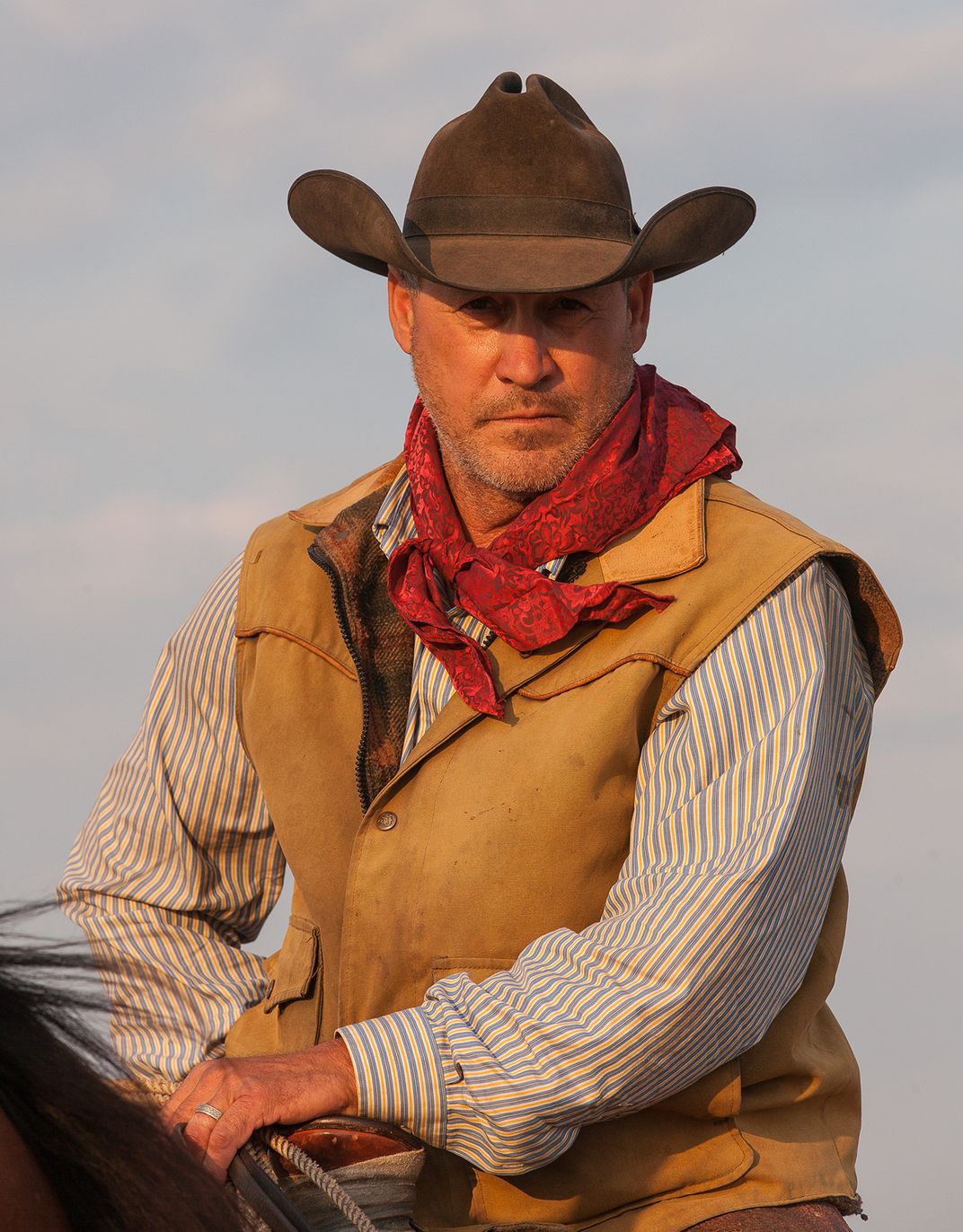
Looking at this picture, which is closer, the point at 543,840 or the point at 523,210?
the point at 543,840

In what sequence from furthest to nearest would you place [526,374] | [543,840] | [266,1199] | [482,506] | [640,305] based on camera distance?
1. [640,305]
2. [482,506]
3. [526,374]
4. [543,840]
5. [266,1199]

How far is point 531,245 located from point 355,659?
36.7 inches

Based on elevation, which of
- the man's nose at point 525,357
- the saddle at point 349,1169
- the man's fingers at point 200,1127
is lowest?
the saddle at point 349,1169

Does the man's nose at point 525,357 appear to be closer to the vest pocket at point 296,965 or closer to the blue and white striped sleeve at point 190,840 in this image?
the blue and white striped sleeve at point 190,840

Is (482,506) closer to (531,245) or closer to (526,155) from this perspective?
(531,245)

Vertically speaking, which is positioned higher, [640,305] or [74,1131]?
[640,305]

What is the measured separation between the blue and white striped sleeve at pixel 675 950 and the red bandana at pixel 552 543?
296 mm

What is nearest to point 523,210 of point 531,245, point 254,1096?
point 531,245

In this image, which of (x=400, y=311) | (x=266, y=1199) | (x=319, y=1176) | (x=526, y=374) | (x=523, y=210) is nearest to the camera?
(x=266, y=1199)

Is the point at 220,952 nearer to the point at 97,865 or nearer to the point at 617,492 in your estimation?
the point at 97,865

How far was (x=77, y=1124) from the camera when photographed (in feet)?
6.02

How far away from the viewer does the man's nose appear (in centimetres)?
357

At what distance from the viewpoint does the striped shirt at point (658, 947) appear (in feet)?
9.34

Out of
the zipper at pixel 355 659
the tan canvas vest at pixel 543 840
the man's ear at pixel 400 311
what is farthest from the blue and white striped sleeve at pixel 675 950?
the man's ear at pixel 400 311
